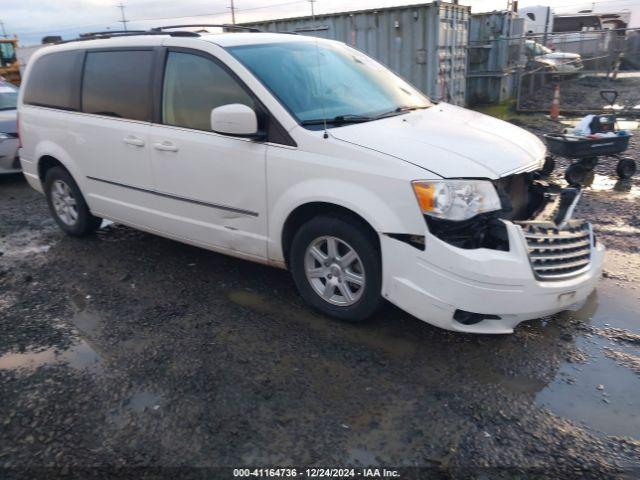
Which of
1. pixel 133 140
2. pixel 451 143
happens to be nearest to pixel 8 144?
pixel 133 140

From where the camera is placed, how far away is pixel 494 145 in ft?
11.8

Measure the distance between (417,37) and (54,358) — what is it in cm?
1079

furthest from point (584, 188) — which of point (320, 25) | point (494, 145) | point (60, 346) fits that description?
point (320, 25)

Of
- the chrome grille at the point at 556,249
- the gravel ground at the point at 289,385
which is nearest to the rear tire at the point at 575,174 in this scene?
the gravel ground at the point at 289,385

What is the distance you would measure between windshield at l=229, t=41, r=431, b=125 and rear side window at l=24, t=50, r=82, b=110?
6.82ft

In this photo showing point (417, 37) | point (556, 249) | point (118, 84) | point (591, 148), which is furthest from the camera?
point (417, 37)

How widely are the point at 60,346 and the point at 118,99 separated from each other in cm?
222

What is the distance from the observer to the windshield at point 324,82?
3826 mm

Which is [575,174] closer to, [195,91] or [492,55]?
[195,91]

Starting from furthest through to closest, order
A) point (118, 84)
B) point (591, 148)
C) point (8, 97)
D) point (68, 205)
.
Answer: point (8, 97), point (591, 148), point (68, 205), point (118, 84)

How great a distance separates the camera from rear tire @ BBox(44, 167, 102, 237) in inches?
217

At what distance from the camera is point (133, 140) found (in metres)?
4.56

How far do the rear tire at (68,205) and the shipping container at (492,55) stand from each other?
39.3 ft

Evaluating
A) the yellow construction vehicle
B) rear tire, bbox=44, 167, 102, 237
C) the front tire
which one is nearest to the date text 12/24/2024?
the front tire
